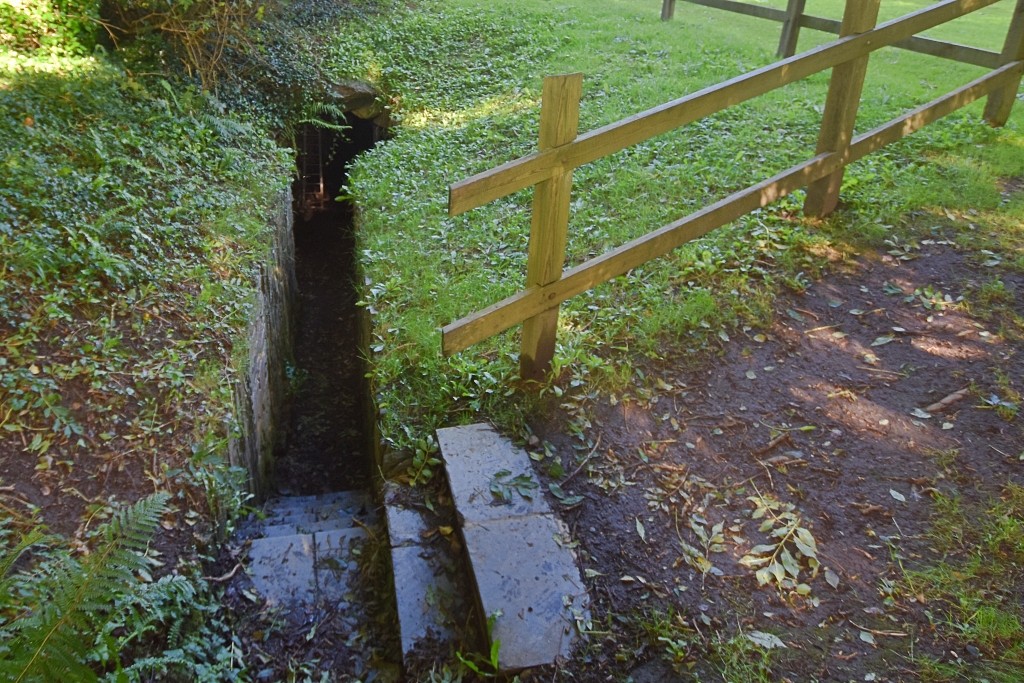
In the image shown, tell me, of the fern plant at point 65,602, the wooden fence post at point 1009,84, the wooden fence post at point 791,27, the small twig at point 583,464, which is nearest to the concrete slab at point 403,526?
the small twig at point 583,464

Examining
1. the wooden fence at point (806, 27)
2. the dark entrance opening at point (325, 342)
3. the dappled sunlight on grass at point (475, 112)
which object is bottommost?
the dark entrance opening at point (325, 342)

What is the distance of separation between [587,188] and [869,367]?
3.19 meters

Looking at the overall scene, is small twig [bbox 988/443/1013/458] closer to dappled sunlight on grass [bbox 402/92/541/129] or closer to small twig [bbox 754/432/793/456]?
small twig [bbox 754/432/793/456]

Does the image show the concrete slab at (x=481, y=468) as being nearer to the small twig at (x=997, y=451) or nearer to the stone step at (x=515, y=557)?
the stone step at (x=515, y=557)

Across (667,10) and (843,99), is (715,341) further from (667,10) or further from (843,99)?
(667,10)

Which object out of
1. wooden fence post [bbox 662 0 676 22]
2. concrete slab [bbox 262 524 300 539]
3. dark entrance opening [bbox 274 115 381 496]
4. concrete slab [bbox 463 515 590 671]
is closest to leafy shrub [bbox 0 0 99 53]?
dark entrance opening [bbox 274 115 381 496]

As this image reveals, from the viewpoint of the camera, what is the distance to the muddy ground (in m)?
3.02

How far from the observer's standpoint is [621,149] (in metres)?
4.12

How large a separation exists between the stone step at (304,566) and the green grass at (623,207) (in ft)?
1.89

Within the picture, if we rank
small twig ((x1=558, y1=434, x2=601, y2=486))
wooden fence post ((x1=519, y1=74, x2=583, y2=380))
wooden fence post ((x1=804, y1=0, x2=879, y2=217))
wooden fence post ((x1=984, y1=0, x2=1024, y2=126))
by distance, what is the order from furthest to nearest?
1. wooden fence post ((x1=984, y1=0, x2=1024, y2=126))
2. wooden fence post ((x1=804, y1=0, x2=879, y2=217))
3. small twig ((x1=558, y1=434, x2=601, y2=486))
4. wooden fence post ((x1=519, y1=74, x2=583, y2=380))

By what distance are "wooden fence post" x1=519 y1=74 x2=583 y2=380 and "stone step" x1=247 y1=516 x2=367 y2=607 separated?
4.40 ft

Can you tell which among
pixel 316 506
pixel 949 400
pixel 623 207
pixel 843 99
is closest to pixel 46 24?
pixel 316 506

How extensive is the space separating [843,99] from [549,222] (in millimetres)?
2792

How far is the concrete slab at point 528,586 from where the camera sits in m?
2.90
